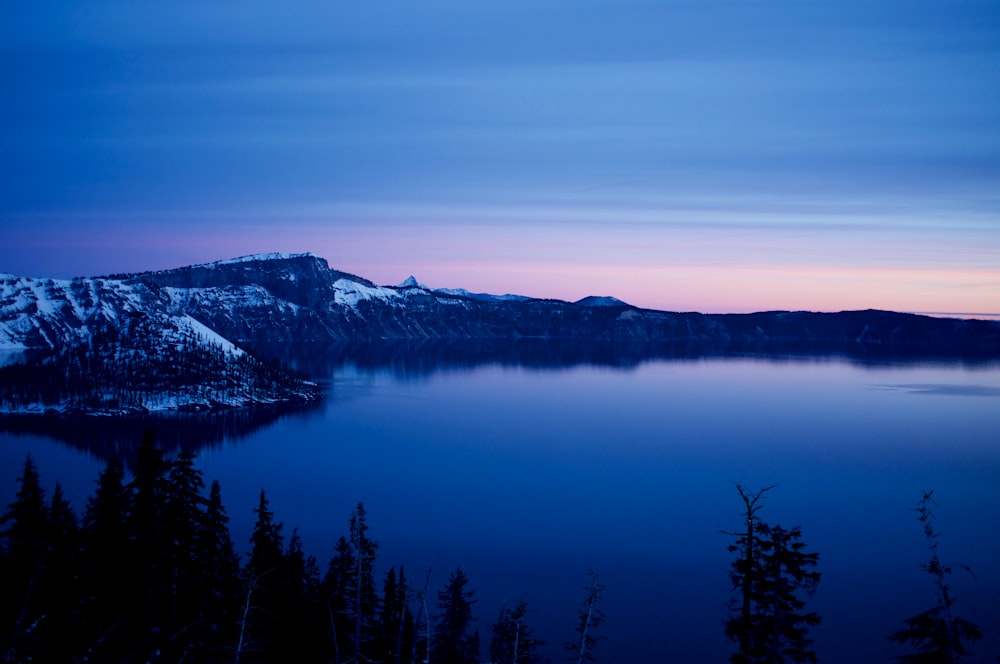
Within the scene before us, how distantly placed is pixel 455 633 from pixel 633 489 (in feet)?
106

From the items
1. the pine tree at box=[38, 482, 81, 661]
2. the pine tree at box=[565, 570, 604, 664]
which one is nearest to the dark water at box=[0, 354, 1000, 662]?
the pine tree at box=[565, 570, 604, 664]

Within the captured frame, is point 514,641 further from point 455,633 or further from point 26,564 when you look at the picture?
point 26,564

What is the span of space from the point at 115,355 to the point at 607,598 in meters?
100

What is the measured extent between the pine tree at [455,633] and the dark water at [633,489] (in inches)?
91.7

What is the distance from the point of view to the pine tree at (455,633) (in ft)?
79.6

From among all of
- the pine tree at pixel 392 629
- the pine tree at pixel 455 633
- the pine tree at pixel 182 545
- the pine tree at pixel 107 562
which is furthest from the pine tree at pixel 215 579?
the pine tree at pixel 455 633

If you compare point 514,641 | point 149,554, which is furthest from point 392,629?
point 149,554

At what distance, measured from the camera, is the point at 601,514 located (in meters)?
50.0

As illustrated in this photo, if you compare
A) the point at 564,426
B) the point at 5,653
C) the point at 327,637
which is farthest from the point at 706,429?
the point at 5,653

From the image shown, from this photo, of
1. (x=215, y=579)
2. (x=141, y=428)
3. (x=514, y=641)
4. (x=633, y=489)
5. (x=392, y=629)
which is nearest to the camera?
(x=392, y=629)

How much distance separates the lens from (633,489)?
57.3 meters

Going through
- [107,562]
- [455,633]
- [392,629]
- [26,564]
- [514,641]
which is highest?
[26,564]

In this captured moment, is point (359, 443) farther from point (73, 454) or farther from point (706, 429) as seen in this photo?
point (706, 429)

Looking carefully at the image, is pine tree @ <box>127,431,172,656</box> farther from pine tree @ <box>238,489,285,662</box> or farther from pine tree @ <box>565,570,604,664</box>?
pine tree @ <box>565,570,604,664</box>
